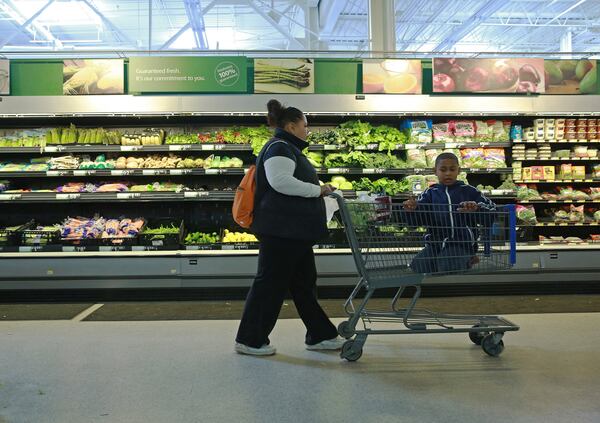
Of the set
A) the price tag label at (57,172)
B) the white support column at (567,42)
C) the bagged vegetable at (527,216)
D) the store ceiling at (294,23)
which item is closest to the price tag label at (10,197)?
the price tag label at (57,172)

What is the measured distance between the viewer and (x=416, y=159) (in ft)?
19.1

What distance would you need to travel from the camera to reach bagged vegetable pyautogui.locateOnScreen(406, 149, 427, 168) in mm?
5789

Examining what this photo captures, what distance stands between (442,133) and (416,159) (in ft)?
1.41

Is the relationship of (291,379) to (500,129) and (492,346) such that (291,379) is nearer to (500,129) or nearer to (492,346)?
(492,346)

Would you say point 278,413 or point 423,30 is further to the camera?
point 423,30

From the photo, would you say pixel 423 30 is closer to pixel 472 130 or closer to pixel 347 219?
pixel 472 130

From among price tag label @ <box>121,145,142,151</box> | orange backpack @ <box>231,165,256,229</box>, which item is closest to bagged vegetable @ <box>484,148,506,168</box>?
A: orange backpack @ <box>231,165,256,229</box>

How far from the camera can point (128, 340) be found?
12.2 ft

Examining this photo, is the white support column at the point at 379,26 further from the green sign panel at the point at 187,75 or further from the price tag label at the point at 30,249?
the price tag label at the point at 30,249

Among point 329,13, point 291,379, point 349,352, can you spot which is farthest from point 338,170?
point 329,13

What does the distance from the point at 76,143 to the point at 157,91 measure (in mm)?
1109

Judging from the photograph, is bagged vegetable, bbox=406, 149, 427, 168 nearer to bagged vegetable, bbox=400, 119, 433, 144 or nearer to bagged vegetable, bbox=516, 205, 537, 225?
bagged vegetable, bbox=400, 119, 433, 144

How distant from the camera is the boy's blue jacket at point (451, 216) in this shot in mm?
3143

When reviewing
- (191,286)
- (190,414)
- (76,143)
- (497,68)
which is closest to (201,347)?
(190,414)
